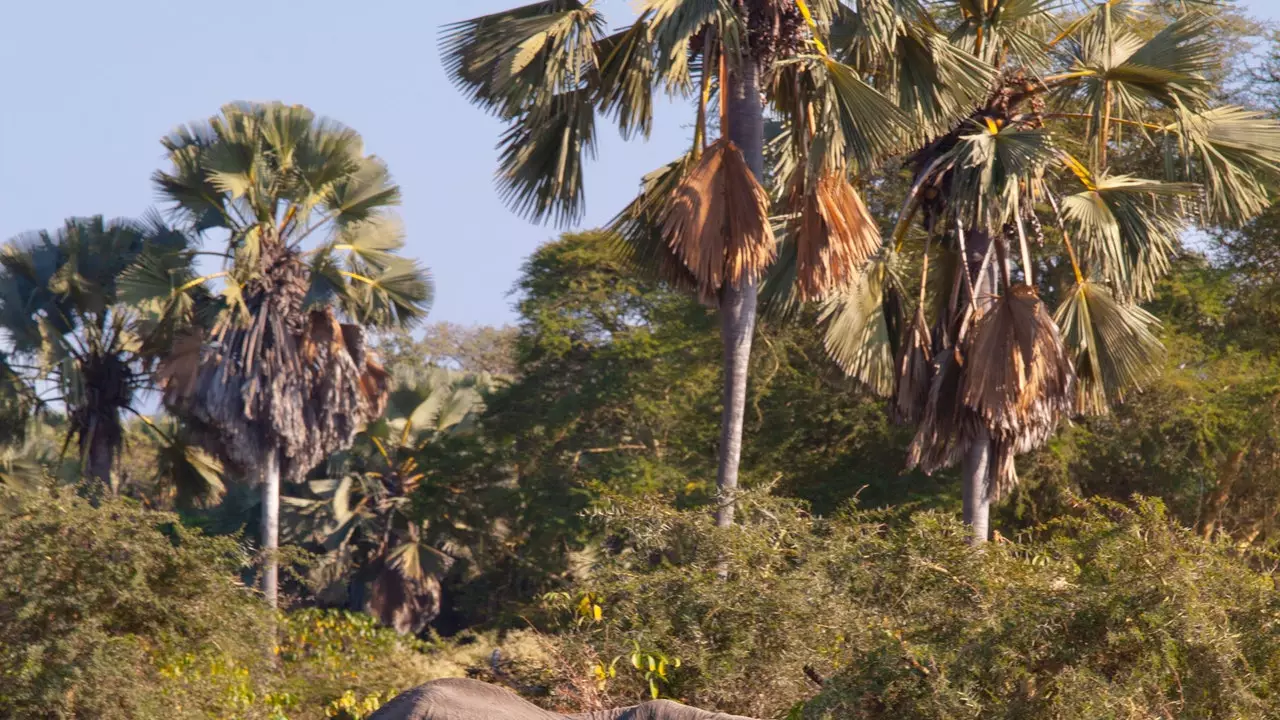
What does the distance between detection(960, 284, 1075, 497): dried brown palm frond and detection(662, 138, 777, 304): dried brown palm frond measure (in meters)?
2.20

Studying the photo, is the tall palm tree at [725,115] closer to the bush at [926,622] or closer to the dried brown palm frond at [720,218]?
the dried brown palm frond at [720,218]

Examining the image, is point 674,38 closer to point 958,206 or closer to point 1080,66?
point 958,206

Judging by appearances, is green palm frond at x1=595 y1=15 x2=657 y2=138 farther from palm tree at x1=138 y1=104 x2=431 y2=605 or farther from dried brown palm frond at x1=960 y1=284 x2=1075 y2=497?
palm tree at x1=138 y1=104 x2=431 y2=605

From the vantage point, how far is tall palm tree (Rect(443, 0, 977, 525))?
1183cm

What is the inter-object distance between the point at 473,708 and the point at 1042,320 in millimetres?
7812

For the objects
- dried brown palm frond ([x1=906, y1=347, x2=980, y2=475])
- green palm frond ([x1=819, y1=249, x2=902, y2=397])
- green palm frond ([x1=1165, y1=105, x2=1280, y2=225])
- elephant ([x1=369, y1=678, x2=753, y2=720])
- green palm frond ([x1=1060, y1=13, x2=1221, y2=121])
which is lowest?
elephant ([x1=369, y1=678, x2=753, y2=720])

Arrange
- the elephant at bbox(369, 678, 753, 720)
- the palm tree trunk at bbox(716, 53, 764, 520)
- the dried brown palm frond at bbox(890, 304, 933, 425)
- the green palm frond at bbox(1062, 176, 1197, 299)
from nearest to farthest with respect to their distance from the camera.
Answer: the elephant at bbox(369, 678, 753, 720) → the palm tree trunk at bbox(716, 53, 764, 520) → the green palm frond at bbox(1062, 176, 1197, 299) → the dried brown palm frond at bbox(890, 304, 933, 425)

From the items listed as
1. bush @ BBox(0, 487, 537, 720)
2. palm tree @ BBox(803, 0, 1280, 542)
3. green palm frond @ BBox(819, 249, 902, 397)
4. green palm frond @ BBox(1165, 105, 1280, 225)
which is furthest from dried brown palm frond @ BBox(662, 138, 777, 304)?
bush @ BBox(0, 487, 537, 720)

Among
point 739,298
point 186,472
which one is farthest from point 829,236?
point 186,472

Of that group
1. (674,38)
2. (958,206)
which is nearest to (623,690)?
(674,38)

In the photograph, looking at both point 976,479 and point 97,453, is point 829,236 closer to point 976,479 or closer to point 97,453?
point 976,479

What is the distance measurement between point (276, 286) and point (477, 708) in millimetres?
16923

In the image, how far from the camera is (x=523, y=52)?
11.7 meters

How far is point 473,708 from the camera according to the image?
621 centimetres
